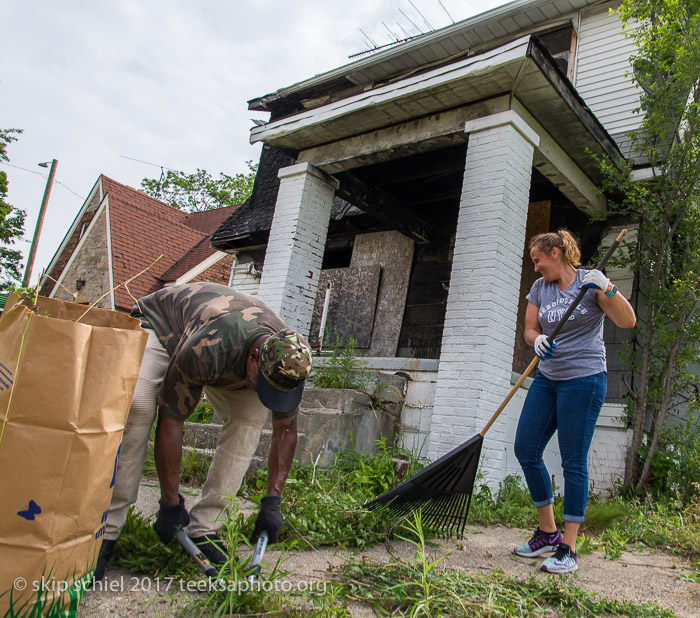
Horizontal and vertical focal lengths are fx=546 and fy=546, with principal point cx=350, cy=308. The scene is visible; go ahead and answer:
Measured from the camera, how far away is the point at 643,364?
5.04 metres

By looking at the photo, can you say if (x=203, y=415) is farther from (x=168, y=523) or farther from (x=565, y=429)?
(x=565, y=429)

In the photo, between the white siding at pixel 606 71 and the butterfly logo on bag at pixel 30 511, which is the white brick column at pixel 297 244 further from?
the butterfly logo on bag at pixel 30 511

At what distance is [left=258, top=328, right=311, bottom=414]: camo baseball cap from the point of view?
201 cm

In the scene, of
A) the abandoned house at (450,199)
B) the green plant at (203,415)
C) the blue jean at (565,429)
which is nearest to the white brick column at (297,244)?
the abandoned house at (450,199)

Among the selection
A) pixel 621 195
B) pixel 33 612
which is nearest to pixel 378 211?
pixel 621 195

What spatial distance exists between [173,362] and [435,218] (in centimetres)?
588

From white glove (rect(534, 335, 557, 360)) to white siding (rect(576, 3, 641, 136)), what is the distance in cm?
466

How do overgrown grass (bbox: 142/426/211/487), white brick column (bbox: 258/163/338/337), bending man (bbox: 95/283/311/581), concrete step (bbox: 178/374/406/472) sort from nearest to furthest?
bending man (bbox: 95/283/311/581), overgrown grass (bbox: 142/426/211/487), concrete step (bbox: 178/374/406/472), white brick column (bbox: 258/163/338/337)

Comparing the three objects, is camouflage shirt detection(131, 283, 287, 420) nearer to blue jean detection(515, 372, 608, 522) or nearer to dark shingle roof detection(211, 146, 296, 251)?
blue jean detection(515, 372, 608, 522)

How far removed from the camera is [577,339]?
9.38 feet

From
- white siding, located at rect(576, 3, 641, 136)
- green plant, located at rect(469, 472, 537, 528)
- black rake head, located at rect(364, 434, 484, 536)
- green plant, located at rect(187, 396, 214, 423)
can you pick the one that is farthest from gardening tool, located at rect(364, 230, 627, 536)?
white siding, located at rect(576, 3, 641, 136)

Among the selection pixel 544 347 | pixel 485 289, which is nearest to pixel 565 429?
pixel 544 347

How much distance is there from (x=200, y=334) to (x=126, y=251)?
12.7 m

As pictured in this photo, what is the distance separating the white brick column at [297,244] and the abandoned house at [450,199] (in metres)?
0.02
